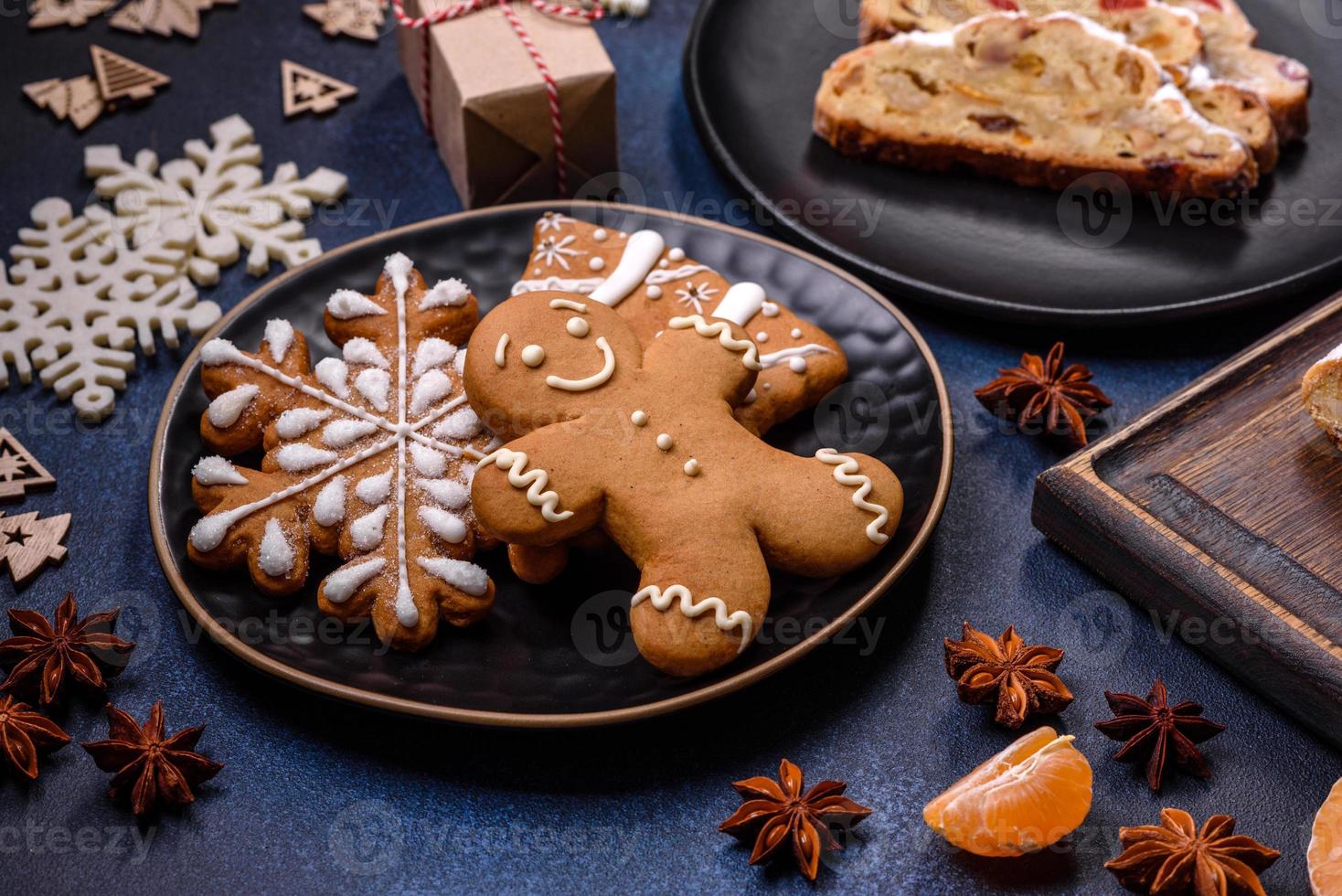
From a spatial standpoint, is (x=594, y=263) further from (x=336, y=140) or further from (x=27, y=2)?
(x=27, y=2)

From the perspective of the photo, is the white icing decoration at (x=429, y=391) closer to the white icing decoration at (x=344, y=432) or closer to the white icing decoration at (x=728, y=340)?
the white icing decoration at (x=344, y=432)

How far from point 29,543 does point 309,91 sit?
4.18 ft

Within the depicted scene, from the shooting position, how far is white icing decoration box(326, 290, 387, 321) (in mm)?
2109

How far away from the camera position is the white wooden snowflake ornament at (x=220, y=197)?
8.21 ft

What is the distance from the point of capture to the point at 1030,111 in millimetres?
2639

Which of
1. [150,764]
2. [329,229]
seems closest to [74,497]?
[150,764]

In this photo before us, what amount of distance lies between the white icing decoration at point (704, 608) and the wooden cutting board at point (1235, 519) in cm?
60

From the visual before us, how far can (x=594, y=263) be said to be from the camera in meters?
2.20

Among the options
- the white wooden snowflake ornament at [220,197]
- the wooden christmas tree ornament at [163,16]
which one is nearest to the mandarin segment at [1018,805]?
the white wooden snowflake ornament at [220,197]

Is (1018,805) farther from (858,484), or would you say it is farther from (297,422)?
(297,422)

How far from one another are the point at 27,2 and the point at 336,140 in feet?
2.95

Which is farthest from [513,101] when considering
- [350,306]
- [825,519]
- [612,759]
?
[612,759]

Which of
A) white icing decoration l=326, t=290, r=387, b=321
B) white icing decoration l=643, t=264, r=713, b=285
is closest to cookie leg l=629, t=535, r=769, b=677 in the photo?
white icing decoration l=643, t=264, r=713, b=285

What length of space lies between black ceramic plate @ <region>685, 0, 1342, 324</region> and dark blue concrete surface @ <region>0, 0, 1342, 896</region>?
29cm
